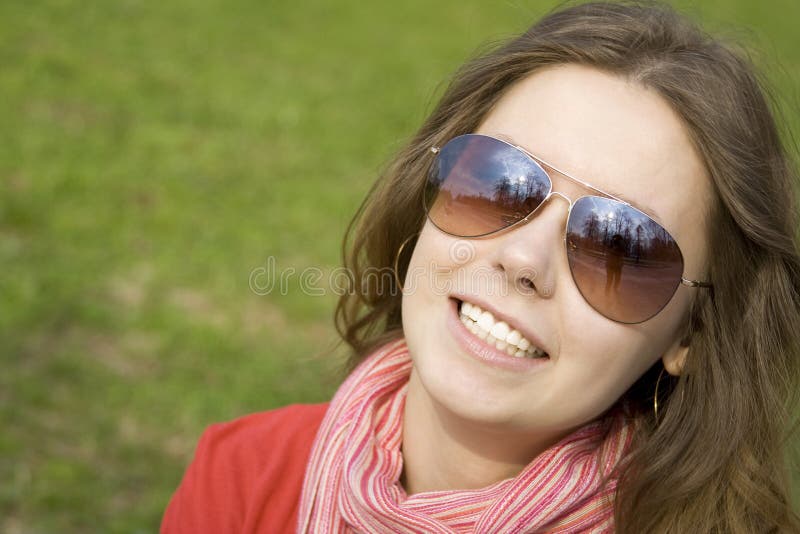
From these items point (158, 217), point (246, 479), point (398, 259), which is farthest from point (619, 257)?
point (158, 217)

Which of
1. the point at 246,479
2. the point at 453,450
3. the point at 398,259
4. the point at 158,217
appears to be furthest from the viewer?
the point at 158,217

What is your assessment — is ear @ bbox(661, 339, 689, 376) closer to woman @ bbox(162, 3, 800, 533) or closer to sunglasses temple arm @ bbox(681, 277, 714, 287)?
woman @ bbox(162, 3, 800, 533)

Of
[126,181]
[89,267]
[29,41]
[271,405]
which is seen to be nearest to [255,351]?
[271,405]

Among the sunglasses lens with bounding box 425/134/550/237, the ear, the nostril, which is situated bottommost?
the ear

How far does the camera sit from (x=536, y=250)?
188cm

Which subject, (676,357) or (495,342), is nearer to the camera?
(495,342)

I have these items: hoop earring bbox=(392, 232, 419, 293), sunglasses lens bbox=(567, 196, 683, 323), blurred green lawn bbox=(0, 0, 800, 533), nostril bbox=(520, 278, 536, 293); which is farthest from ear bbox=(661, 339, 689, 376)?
blurred green lawn bbox=(0, 0, 800, 533)

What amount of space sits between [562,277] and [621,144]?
312 mm

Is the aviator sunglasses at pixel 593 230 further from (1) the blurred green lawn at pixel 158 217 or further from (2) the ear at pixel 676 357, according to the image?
(1) the blurred green lawn at pixel 158 217

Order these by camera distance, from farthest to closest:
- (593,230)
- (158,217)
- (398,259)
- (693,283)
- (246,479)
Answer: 1. (158,217)
2. (398,259)
3. (246,479)
4. (693,283)
5. (593,230)

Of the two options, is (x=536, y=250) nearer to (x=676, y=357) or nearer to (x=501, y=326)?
(x=501, y=326)

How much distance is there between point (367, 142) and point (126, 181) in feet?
7.12

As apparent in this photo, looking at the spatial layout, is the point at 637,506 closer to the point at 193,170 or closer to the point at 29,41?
the point at 193,170

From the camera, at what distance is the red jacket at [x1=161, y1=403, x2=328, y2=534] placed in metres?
2.16
